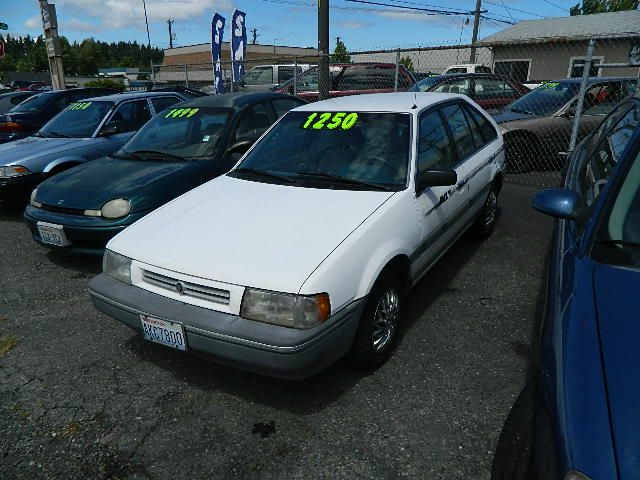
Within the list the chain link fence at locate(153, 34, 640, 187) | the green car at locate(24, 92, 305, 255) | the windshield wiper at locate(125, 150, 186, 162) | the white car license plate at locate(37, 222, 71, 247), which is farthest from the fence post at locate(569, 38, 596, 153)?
the white car license plate at locate(37, 222, 71, 247)

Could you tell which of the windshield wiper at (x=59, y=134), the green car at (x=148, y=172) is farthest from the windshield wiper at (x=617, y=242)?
the windshield wiper at (x=59, y=134)

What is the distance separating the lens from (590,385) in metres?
1.32

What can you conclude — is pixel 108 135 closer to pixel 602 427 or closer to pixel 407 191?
pixel 407 191

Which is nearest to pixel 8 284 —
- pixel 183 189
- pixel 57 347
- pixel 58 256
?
pixel 58 256

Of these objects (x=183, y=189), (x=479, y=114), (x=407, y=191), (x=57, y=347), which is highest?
(x=479, y=114)

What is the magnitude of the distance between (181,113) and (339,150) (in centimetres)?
260

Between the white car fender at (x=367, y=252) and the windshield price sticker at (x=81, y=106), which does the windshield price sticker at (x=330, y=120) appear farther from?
the windshield price sticker at (x=81, y=106)

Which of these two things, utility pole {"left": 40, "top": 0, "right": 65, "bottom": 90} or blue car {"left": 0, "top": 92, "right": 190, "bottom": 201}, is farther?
utility pole {"left": 40, "top": 0, "right": 65, "bottom": 90}

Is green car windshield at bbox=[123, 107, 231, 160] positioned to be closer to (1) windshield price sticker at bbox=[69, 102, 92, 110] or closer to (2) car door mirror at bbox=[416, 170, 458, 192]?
(1) windshield price sticker at bbox=[69, 102, 92, 110]

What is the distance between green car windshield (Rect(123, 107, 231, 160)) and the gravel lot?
1.85 meters

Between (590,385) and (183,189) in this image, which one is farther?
(183,189)

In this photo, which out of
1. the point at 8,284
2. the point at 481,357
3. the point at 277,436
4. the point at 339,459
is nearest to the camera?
the point at 339,459

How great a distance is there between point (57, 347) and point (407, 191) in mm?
2569

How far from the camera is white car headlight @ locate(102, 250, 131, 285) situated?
8.55 ft
